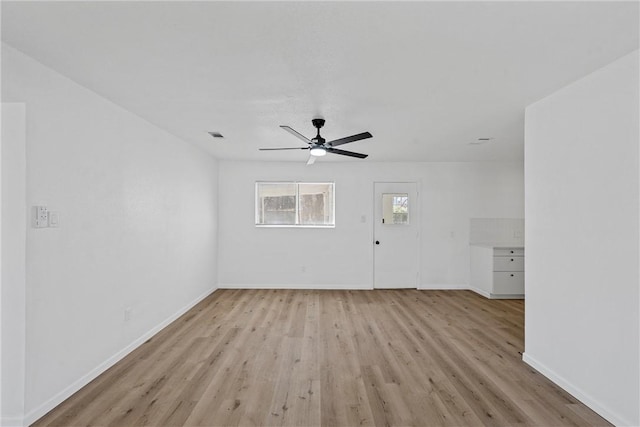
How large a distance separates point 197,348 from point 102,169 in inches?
76.1

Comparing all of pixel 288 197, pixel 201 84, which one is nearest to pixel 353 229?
pixel 288 197

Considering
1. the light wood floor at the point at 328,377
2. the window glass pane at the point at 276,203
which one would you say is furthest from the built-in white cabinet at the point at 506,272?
the window glass pane at the point at 276,203

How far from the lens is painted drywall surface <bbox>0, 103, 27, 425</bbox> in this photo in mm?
1911

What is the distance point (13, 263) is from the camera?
196 centimetres

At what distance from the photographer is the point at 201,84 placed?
243cm

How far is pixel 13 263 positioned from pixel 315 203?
4437mm

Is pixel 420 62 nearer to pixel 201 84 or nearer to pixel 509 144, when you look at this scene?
pixel 201 84

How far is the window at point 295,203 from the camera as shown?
5938 mm

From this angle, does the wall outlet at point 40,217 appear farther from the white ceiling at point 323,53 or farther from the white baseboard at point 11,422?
the white baseboard at point 11,422

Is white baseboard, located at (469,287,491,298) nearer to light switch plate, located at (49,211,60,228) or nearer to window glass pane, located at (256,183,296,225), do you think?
window glass pane, located at (256,183,296,225)

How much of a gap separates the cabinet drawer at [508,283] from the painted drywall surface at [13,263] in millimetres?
5679

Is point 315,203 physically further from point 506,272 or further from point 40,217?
point 40,217

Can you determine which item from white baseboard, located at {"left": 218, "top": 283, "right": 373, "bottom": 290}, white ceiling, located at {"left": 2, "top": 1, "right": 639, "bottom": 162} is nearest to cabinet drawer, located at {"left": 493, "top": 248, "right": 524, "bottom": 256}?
white baseboard, located at {"left": 218, "top": 283, "right": 373, "bottom": 290}

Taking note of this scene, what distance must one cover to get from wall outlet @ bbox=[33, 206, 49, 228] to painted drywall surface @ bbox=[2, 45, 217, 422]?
1.9 inches
